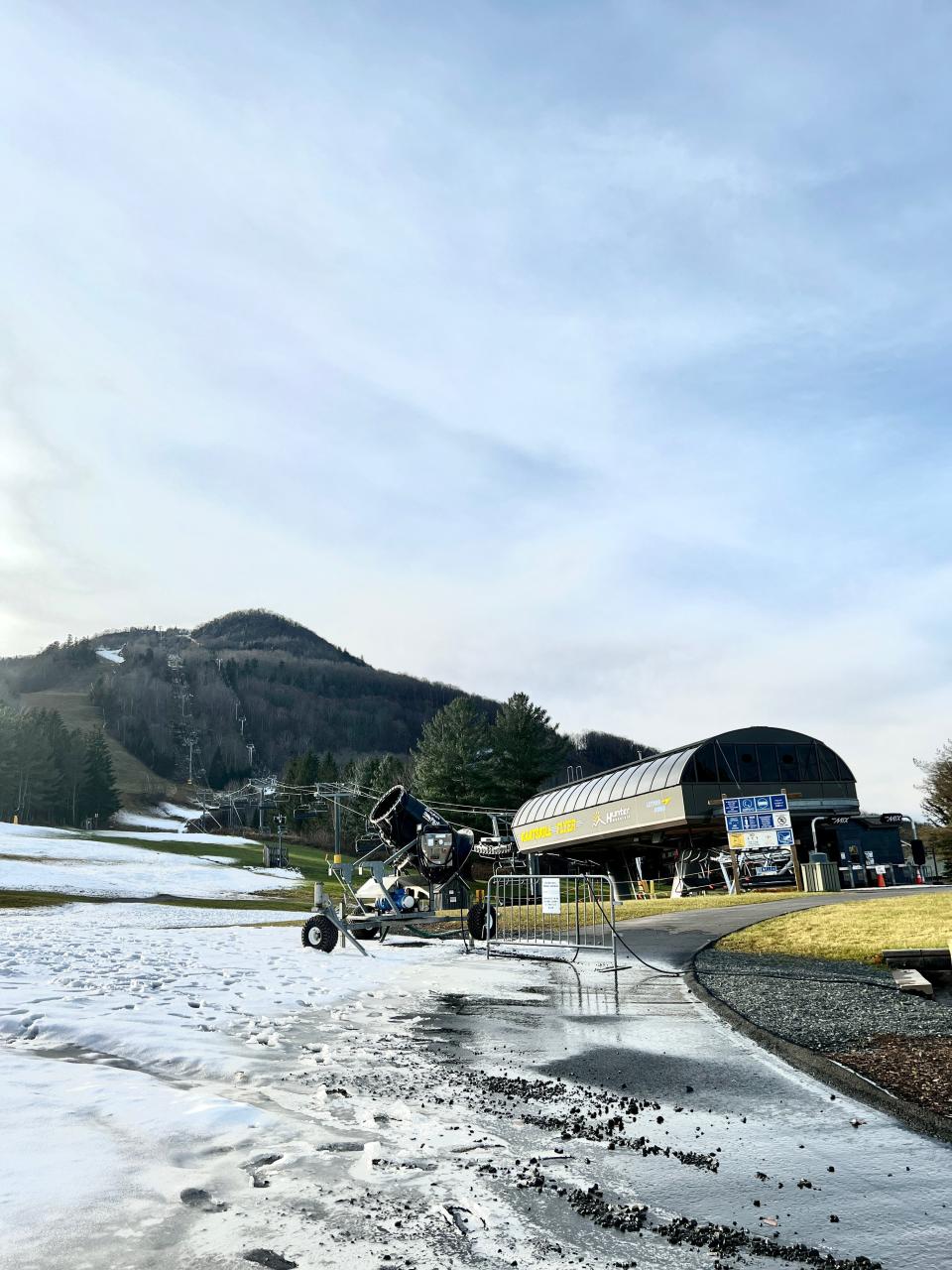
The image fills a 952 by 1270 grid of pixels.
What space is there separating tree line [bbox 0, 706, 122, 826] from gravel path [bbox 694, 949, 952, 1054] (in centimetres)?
10129

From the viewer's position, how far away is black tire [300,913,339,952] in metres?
15.4

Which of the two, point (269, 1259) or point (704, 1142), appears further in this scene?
point (704, 1142)

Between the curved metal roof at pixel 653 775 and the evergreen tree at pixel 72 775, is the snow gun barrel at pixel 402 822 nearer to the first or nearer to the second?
the curved metal roof at pixel 653 775

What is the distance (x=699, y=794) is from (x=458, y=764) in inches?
1577

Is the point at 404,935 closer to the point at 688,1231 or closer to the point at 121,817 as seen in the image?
the point at 688,1231

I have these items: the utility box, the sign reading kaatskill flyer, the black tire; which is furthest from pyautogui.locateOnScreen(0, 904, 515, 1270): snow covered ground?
the sign reading kaatskill flyer

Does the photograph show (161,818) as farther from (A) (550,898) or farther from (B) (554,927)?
(A) (550,898)

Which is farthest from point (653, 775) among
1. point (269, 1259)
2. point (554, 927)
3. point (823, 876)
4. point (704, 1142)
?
point (269, 1259)

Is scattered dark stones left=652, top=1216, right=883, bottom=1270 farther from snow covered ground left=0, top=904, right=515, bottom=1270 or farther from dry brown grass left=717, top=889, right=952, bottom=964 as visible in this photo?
dry brown grass left=717, top=889, right=952, bottom=964

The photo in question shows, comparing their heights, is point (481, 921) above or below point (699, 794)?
below

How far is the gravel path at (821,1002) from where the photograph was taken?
26.2ft

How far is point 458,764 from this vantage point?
79750 mm

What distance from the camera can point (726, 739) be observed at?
44.8m

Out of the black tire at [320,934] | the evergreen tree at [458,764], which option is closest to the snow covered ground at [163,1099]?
the black tire at [320,934]
